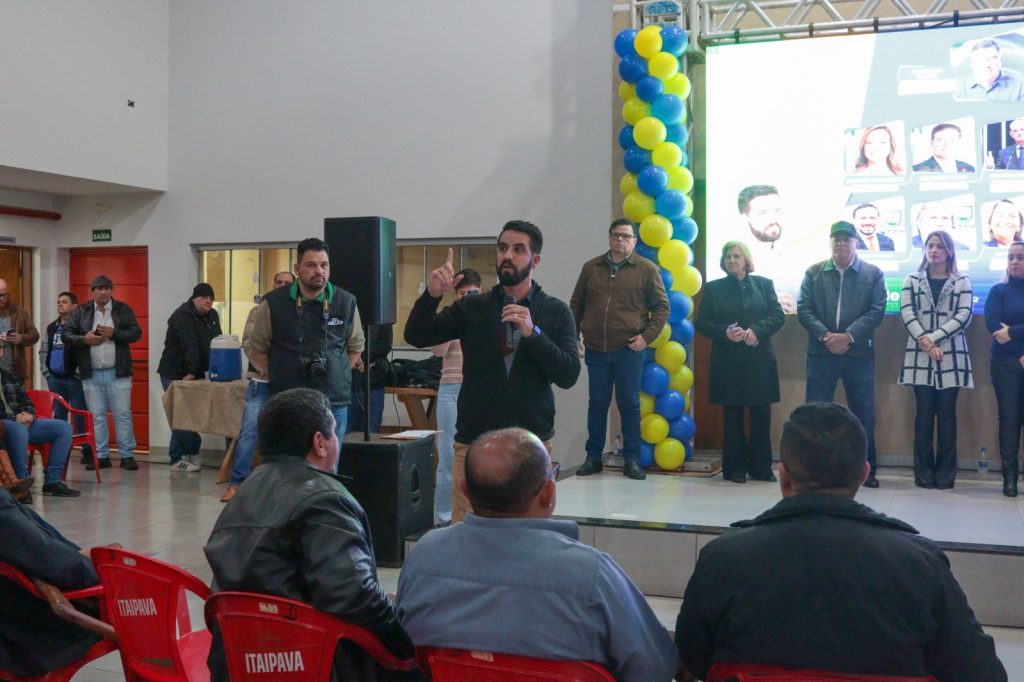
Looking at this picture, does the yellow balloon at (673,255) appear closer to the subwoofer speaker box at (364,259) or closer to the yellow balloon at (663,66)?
the yellow balloon at (663,66)

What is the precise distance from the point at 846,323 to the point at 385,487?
2900 mm

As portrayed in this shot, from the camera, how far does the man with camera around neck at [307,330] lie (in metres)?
4.97

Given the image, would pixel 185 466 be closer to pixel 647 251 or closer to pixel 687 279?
pixel 647 251

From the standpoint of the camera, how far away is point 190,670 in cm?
247

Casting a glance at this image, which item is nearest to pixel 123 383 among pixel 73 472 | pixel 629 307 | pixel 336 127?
pixel 73 472

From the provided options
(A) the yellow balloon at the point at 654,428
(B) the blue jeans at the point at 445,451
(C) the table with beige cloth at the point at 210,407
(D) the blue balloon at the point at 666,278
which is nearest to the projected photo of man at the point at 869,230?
(D) the blue balloon at the point at 666,278

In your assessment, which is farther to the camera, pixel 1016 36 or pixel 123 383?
pixel 123 383

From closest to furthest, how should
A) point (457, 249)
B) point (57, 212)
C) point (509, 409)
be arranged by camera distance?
point (509, 409), point (457, 249), point (57, 212)

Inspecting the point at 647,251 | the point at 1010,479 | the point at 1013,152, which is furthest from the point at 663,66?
the point at 1010,479

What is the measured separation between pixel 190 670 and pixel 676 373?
423 centimetres

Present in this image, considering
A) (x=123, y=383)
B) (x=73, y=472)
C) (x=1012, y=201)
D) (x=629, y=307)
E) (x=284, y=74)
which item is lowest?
(x=73, y=472)

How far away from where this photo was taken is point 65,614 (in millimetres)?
2471

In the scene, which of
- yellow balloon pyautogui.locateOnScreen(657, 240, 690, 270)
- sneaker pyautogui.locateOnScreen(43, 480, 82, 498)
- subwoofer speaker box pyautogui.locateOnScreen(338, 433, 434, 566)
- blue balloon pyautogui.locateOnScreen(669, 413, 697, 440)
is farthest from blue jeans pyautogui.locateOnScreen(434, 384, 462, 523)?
sneaker pyautogui.locateOnScreen(43, 480, 82, 498)

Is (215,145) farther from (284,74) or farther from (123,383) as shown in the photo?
(123,383)
